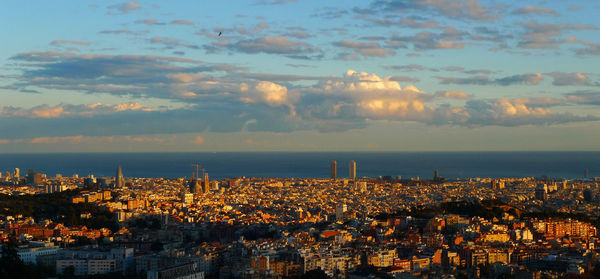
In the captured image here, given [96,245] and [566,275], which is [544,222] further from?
[96,245]

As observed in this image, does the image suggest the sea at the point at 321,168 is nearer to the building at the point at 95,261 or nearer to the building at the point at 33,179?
the building at the point at 33,179

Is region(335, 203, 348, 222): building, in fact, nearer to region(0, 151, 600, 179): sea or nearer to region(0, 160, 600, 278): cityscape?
region(0, 160, 600, 278): cityscape

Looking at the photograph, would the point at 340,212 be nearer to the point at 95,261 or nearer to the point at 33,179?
the point at 95,261

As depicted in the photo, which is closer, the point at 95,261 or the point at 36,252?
the point at 95,261

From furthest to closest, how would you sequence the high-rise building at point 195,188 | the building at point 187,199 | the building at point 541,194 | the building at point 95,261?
the high-rise building at point 195,188 → the building at point 541,194 → the building at point 187,199 → the building at point 95,261

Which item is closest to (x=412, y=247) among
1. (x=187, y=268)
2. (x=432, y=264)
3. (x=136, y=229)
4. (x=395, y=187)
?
(x=432, y=264)

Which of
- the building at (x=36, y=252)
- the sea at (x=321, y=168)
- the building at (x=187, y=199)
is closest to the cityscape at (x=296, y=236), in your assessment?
the building at (x=36, y=252)

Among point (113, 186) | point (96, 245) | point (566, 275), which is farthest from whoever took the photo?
point (113, 186)

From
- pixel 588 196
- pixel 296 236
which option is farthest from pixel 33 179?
pixel 588 196

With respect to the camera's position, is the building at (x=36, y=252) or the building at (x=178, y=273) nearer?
the building at (x=178, y=273)

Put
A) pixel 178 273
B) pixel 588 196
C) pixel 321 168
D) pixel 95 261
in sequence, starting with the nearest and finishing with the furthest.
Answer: pixel 178 273 → pixel 95 261 → pixel 588 196 → pixel 321 168

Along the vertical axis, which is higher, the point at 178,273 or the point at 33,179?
the point at 33,179
